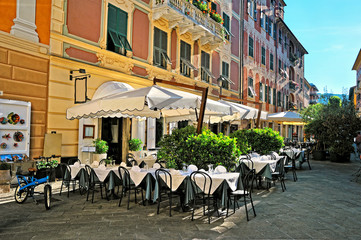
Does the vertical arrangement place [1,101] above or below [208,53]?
below

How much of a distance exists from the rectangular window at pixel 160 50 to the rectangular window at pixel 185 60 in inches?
53.8

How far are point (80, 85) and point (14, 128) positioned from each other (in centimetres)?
250

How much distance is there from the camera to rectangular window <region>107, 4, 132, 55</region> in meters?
10.5

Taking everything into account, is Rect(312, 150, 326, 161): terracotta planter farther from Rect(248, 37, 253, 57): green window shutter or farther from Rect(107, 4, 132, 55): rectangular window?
Rect(107, 4, 132, 55): rectangular window

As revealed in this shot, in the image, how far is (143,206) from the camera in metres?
5.68

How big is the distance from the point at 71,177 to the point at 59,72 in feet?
12.3

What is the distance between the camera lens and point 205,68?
16281mm

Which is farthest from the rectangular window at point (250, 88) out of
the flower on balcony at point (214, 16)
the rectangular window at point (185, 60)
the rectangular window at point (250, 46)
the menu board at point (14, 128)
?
the menu board at point (14, 128)

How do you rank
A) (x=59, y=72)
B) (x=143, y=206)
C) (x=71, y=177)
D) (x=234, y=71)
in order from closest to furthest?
(x=143, y=206), (x=71, y=177), (x=59, y=72), (x=234, y=71)

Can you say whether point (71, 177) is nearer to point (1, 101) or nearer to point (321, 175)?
point (1, 101)

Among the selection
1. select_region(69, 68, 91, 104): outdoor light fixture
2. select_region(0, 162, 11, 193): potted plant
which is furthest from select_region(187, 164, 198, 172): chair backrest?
select_region(69, 68, 91, 104): outdoor light fixture

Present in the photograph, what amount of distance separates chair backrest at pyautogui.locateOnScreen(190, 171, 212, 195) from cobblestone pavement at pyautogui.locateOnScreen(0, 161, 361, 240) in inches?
20.4

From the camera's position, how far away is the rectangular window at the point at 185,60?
1424cm

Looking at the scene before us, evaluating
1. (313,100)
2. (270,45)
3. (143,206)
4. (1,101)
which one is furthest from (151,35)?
(313,100)
